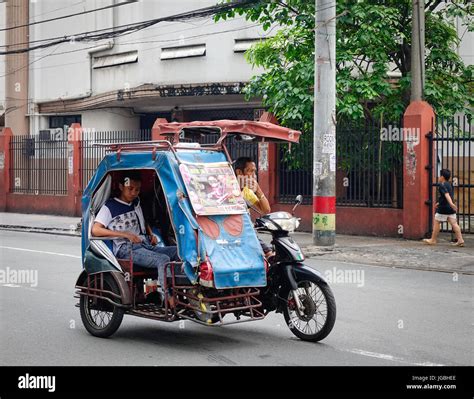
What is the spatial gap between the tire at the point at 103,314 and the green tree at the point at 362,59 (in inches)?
403

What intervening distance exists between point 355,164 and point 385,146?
3.16 ft

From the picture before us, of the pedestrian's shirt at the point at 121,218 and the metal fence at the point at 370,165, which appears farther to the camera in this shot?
the metal fence at the point at 370,165

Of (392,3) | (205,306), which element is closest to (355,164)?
(392,3)

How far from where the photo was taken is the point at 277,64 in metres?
18.7

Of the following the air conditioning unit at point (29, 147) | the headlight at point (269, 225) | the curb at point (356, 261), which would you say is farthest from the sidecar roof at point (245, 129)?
the air conditioning unit at point (29, 147)

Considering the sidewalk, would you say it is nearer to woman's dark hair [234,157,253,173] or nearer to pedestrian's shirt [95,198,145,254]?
woman's dark hair [234,157,253,173]

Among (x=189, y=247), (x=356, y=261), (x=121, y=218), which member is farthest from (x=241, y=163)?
(x=356, y=261)

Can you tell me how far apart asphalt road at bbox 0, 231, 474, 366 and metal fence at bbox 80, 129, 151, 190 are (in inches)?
525

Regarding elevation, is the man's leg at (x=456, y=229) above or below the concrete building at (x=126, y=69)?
below

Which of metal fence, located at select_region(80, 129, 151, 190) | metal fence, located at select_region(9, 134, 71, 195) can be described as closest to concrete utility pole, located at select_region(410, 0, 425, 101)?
metal fence, located at select_region(80, 129, 151, 190)

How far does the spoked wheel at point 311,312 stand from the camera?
24.6 feet

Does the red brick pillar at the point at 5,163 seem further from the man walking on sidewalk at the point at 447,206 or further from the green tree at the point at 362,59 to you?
the man walking on sidewalk at the point at 447,206

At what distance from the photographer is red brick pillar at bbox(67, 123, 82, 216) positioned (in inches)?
1013

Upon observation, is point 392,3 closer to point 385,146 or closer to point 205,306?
point 385,146
